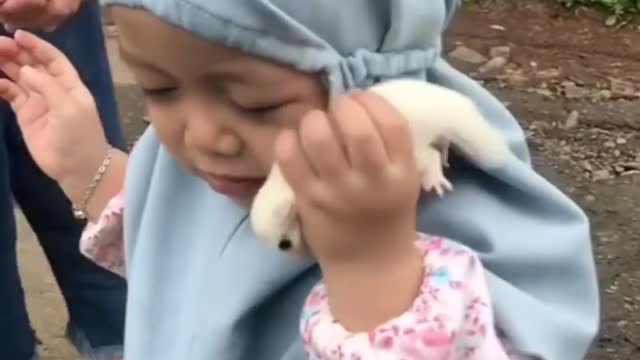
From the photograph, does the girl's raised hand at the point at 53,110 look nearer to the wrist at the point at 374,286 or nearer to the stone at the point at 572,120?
the wrist at the point at 374,286

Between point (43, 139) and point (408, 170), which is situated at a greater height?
point (408, 170)

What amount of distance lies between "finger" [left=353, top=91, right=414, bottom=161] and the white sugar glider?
123mm

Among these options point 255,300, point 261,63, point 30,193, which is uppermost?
point 261,63

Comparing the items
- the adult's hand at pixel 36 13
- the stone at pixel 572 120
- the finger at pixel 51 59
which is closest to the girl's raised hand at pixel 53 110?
the finger at pixel 51 59

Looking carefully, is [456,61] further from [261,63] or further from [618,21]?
[261,63]

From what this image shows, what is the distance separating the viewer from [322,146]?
119 cm

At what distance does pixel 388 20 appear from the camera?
4.91 ft

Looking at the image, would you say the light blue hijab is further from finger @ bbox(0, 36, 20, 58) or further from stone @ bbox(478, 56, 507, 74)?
stone @ bbox(478, 56, 507, 74)

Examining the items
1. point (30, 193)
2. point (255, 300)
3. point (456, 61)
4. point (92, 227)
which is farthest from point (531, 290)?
point (456, 61)

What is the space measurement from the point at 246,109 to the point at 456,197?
23 centimetres

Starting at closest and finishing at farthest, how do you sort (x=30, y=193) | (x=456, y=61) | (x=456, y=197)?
(x=456, y=197), (x=30, y=193), (x=456, y=61)

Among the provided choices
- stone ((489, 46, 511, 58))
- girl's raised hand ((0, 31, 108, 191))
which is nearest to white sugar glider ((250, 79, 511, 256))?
girl's raised hand ((0, 31, 108, 191))

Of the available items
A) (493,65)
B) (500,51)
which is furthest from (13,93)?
(500,51)

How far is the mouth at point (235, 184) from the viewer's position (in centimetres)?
147
